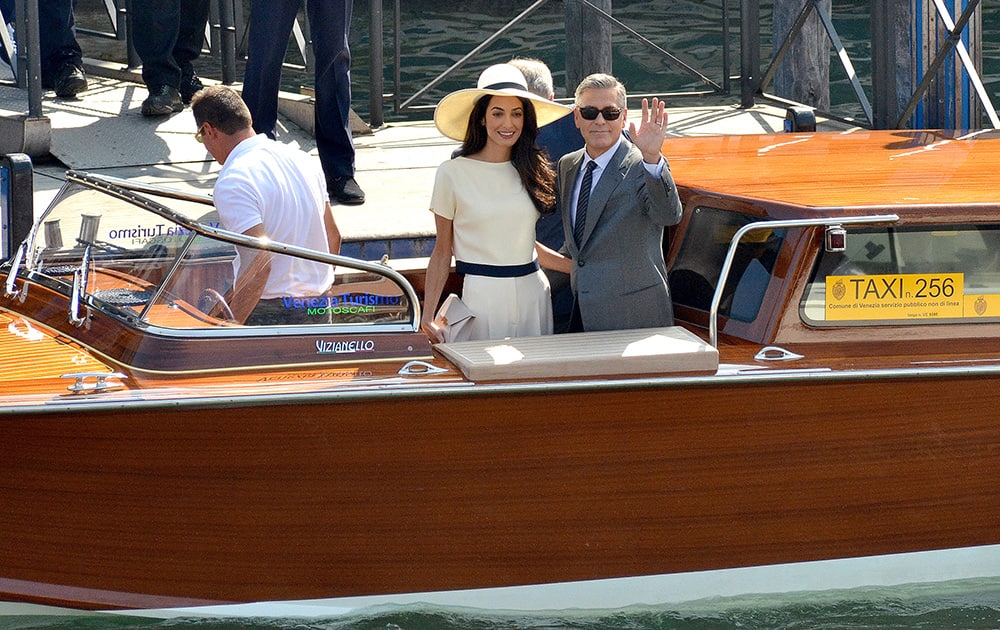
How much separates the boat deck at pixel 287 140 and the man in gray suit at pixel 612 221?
7.09 ft

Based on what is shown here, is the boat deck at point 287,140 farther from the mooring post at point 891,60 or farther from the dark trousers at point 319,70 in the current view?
the mooring post at point 891,60

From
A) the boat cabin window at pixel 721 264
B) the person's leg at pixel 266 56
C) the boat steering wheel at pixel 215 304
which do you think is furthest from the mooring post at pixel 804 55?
the boat steering wheel at pixel 215 304

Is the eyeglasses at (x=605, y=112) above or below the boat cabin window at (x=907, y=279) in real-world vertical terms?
above

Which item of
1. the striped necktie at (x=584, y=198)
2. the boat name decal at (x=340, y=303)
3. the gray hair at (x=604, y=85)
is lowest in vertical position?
the boat name decal at (x=340, y=303)

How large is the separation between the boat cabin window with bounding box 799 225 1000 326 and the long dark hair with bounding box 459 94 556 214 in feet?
2.79

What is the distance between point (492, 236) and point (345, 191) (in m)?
2.70

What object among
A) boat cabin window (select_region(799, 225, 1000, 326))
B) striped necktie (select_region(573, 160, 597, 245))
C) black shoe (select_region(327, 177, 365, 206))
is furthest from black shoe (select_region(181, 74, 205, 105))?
boat cabin window (select_region(799, 225, 1000, 326))

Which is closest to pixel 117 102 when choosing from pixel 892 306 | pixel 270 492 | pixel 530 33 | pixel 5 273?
pixel 5 273

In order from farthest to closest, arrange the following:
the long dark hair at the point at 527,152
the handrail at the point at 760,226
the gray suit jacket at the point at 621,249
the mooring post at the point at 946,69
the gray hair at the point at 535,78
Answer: the mooring post at the point at 946,69 → the gray hair at the point at 535,78 → the long dark hair at the point at 527,152 → the gray suit jacket at the point at 621,249 → the handrail at the point at 760,226

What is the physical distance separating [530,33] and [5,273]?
14030 millimetres

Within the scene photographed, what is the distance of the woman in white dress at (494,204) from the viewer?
165 inches

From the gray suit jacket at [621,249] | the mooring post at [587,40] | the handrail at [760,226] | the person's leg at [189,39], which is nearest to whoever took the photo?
the handrail at [760,226]

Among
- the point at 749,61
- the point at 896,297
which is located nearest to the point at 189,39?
the point at 749,61

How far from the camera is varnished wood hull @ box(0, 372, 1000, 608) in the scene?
3900 mm
